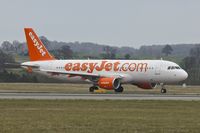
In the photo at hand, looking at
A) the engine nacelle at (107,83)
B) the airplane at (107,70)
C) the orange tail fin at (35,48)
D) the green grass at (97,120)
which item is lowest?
the green grass at (97,120)

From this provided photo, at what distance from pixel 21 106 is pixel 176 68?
33.0 metres

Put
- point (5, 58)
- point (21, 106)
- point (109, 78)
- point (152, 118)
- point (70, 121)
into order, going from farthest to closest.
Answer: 1. point (5, 58)
2. point (109, 78)
3. point (21, 106)
4. point (152, 118)
5. point (70, 121)

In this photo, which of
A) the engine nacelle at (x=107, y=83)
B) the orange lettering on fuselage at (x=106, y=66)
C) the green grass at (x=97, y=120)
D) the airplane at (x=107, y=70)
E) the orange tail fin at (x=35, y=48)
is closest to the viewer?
the green grass at (x=97, y=120)

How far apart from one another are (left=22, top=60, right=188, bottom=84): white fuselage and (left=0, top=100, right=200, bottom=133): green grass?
30522mm

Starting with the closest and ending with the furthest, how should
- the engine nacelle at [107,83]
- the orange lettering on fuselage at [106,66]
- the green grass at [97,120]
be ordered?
the green grass at [97,120] < the engine nacelle at [107,83] < the orange lettering on fuselage at [106,66]

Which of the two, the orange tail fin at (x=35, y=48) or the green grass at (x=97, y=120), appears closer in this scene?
the green grass at (x=97, y=120)

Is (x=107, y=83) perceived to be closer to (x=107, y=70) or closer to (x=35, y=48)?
(x=107, y=70)

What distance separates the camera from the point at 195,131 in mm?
25141

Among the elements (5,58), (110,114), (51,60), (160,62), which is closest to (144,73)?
(160,62)

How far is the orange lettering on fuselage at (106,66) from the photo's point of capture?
233ft

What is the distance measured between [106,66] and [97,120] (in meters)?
43.5

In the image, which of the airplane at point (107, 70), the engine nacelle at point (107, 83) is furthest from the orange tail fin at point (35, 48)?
the engine nacelle at point (107, 83)

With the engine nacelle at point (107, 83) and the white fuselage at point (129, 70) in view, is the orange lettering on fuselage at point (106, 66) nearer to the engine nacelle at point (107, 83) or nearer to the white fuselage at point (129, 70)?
the white fuselage at point (129, 70)

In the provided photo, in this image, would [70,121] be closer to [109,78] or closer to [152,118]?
[152,118]
